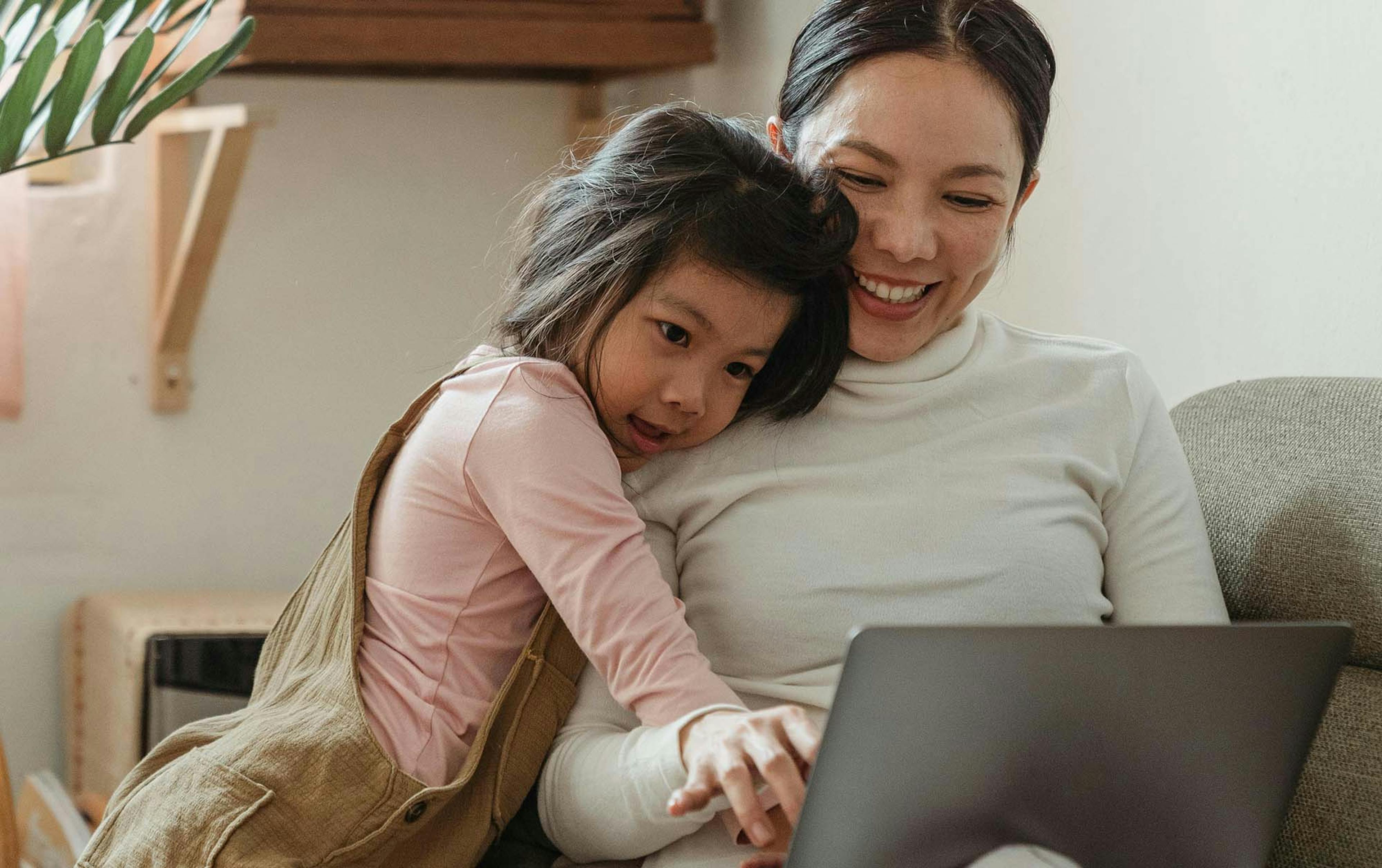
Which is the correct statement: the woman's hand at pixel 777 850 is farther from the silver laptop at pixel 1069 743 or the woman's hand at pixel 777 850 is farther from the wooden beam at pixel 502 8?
the wooden beam at pixel 502 8

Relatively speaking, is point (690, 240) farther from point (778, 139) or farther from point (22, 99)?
point (22, 99)

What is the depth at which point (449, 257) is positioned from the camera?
2.68m

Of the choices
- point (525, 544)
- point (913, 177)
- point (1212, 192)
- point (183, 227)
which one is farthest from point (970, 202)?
point (183, 227)

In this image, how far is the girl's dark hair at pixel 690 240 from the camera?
3.26 feet

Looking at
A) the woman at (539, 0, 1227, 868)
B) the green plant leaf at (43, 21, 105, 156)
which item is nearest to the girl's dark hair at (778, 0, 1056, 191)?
the woman at (539, 0, 1227, 868)

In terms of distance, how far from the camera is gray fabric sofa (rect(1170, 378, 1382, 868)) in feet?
3.07

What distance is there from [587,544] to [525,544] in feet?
0.13

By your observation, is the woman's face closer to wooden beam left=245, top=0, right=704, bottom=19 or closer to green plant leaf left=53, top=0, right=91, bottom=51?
green plant leaf left=53, top=0, right=91, bottom=51

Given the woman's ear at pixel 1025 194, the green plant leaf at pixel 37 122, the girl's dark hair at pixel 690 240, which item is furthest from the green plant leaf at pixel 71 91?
the woman's ear at pixel 1025 194

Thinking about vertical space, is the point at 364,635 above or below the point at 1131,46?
below

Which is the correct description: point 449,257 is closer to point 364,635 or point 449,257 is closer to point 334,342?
point 334,342

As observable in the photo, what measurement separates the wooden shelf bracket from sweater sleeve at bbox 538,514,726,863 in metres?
1.47

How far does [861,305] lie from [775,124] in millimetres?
161

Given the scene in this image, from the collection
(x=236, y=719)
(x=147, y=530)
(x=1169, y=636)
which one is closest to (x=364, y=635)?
(x=236, y=719)
